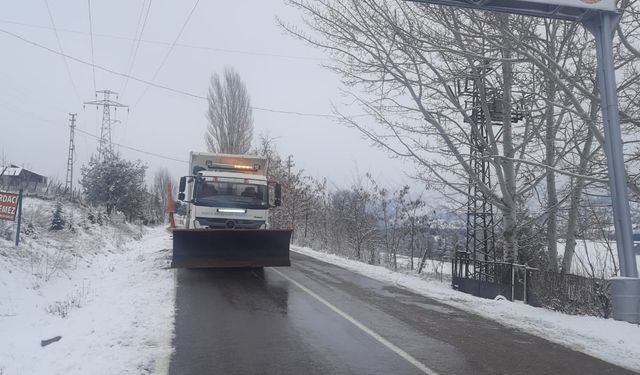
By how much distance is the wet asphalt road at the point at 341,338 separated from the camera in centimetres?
596

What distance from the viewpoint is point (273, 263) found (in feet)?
44.7

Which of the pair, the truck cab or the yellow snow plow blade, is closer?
the yellow snow plow blade

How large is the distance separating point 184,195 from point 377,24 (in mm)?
6932

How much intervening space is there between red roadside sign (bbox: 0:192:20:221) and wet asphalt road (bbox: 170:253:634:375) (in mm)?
4255

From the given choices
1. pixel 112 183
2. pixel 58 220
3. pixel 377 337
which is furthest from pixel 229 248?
pixel 112 183

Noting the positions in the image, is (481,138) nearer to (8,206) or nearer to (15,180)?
(8,206)

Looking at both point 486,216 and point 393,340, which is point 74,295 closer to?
point 393,340

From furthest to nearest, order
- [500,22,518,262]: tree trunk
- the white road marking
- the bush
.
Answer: the bush → [500,22,518,262]: tree trunk → the white road marking

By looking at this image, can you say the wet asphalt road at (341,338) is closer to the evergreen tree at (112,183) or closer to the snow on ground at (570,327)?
the snow on ground at (570,327)

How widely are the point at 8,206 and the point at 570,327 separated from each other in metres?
11.7

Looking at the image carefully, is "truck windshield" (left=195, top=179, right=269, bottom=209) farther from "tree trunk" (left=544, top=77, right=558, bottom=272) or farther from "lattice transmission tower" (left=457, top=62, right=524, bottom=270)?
"tree trunk" (left=544, top=77, right=558, bottom=272)

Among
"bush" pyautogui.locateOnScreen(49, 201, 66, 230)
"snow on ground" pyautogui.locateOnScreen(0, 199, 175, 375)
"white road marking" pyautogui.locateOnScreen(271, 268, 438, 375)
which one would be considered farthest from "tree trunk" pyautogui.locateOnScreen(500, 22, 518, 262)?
"bush" pyautogui.locateOnScreen(49, 201, 66, 230)

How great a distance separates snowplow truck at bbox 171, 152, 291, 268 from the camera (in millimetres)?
12945

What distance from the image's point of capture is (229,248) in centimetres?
1318
